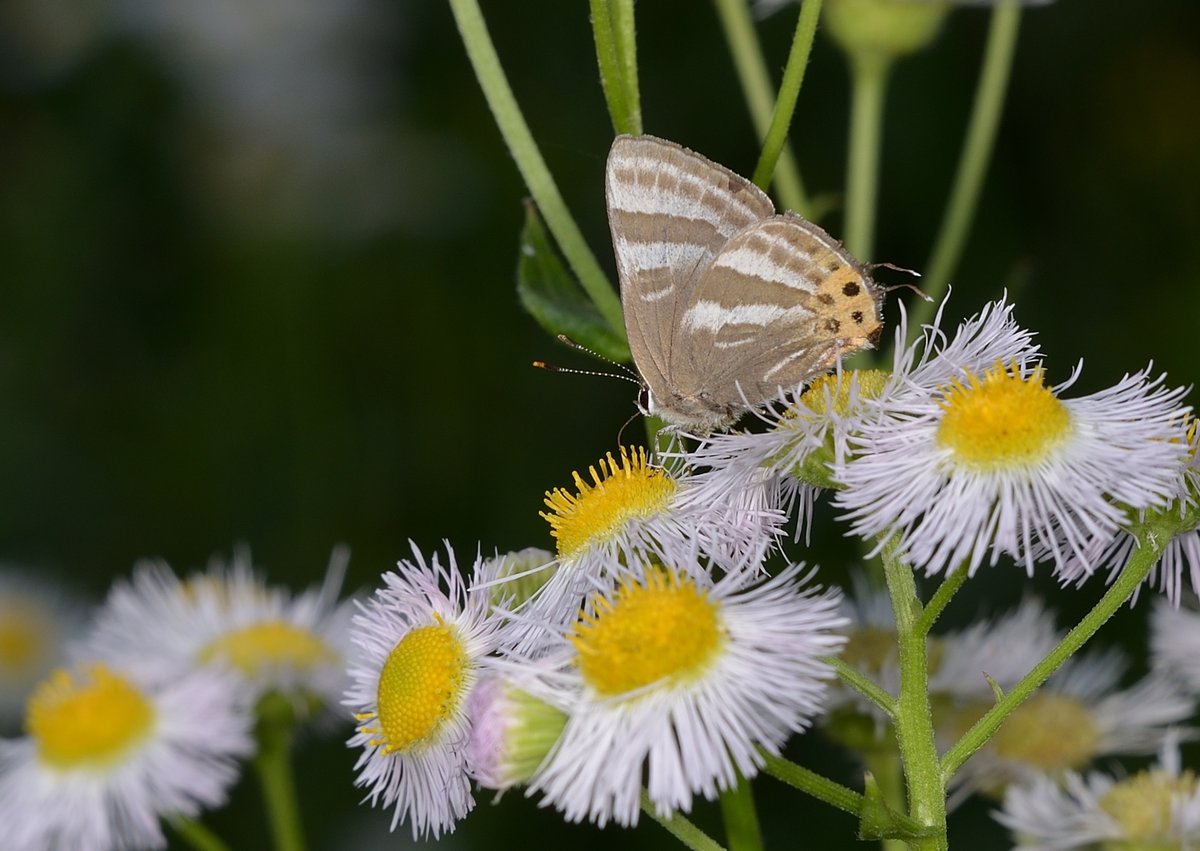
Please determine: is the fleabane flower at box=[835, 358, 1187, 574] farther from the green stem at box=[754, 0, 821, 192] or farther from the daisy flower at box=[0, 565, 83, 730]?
the daisy flower at box=[0, 565, 83, 730]

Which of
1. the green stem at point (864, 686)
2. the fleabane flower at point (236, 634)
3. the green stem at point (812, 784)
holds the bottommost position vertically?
the fleabane flower at point (236, 634)

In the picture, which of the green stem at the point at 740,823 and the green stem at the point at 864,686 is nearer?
the green stem at the point at 864,686

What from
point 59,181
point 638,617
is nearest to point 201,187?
point 59,181

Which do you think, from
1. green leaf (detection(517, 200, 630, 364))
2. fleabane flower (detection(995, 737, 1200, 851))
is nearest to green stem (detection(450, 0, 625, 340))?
green leaf (detection(517, 200, 630, 364))

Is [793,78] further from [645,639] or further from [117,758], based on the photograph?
[117,758]

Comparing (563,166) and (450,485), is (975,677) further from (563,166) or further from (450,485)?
(563,166)

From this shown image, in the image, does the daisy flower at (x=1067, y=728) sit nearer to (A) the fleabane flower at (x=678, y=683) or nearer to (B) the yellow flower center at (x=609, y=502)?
(B) the yellow flower center at (x=609, y=502)

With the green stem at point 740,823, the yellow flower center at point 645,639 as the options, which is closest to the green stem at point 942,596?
the yellow flower center at point 645,639
